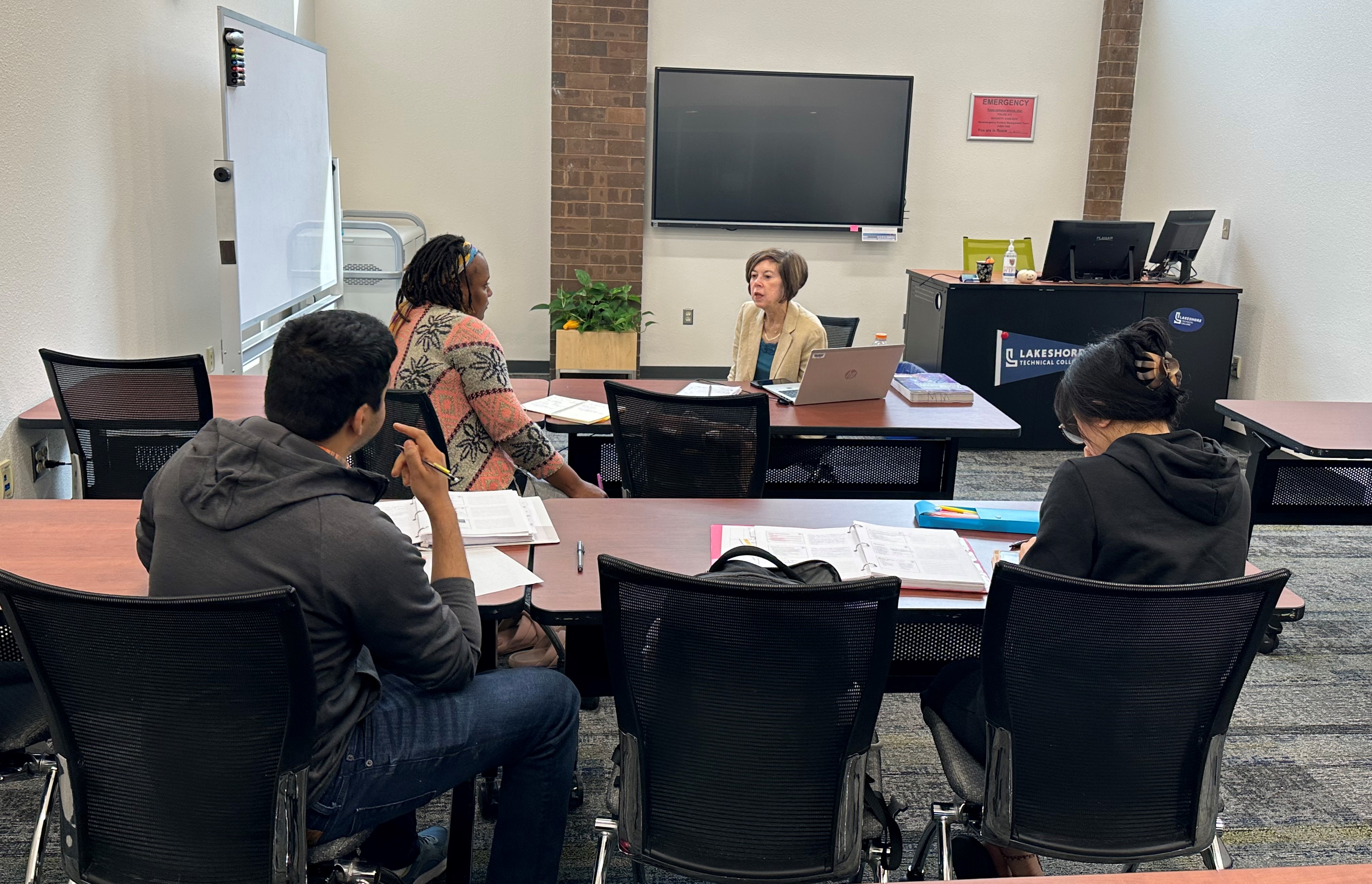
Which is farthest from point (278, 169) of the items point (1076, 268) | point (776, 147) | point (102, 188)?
point (1076, 268)

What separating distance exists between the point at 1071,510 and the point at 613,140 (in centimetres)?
533

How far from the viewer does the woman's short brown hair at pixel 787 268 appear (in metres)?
4.07

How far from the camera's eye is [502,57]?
6.50 m

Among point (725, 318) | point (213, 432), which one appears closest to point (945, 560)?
point (213, 432)

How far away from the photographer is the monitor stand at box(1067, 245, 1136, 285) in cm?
551

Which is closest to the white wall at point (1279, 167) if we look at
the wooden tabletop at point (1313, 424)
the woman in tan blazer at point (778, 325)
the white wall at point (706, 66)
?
the white wall at point (706, 66)

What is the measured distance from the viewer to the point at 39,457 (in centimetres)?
310

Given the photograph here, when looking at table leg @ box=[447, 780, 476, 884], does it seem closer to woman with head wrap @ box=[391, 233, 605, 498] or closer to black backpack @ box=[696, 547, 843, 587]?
black backpack @ box=[696, 547, 843, 587]

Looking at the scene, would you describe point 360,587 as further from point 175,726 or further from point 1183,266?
point 1183,266

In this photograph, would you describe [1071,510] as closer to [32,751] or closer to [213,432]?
[213,432]

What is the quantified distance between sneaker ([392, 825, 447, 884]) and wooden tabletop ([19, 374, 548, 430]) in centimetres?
128

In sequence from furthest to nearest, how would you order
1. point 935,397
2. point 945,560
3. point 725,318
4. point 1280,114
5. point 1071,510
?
point 725,318, point 1280,114, point 935,397, point 945,560, point 1071,510

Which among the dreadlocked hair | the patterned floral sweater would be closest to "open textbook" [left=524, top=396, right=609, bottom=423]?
the patterned floral sweater

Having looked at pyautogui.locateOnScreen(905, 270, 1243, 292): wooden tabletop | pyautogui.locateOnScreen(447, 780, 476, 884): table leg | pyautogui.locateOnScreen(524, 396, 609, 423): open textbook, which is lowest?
pyautogui.locateOnScreen(447, 780, 476, 884): table leg
